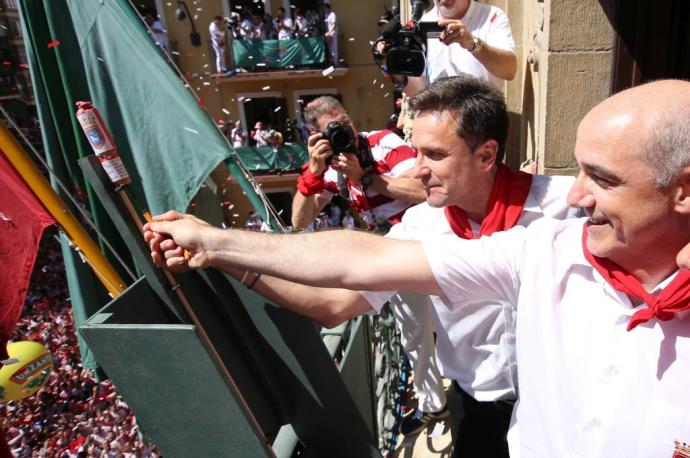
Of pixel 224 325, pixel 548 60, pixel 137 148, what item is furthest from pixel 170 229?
pixel 548 60

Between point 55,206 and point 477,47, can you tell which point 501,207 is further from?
point 55,206

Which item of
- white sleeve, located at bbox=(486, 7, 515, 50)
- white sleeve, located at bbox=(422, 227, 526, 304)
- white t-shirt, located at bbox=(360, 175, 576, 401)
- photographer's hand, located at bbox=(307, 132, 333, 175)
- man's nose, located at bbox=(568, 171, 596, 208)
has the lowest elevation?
white t-shirt, located at bbox=(360, 175, 576, 401)

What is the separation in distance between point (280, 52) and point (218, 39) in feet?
5.97

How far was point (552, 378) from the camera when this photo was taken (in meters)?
1.20

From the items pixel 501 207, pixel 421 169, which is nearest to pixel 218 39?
pixel 421 169

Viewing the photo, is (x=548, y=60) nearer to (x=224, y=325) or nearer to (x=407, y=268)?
(x=407, y=268)

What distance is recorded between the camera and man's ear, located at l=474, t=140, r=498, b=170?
1837mm

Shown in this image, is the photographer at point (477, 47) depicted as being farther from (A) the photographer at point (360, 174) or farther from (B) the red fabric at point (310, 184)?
(B) the red fabric at point (310, 184)

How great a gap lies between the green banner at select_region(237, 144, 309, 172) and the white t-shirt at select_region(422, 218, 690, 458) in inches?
566

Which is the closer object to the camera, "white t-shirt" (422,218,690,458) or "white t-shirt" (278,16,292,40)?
"white t-shirt" (422,218,690,458)

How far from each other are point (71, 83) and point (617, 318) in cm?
258

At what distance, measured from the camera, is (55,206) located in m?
2.17

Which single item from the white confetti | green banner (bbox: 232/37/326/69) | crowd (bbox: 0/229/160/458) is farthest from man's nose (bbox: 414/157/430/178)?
green banner (bbox: 232/37/326/69)

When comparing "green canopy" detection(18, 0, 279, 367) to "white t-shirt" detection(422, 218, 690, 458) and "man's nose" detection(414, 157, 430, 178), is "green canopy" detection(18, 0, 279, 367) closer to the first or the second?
"man's nose" detection(414, 157, 430, 178)
